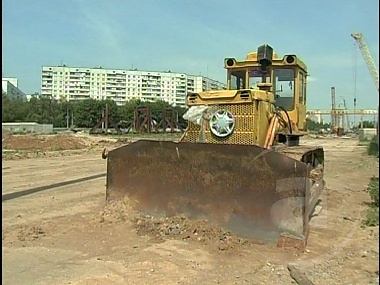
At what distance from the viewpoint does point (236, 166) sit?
4.64 metres

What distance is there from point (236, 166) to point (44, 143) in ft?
69.9

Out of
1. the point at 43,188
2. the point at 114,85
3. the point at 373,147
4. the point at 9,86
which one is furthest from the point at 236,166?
the point at 114,85

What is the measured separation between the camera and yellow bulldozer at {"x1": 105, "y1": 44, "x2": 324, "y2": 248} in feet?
14.4

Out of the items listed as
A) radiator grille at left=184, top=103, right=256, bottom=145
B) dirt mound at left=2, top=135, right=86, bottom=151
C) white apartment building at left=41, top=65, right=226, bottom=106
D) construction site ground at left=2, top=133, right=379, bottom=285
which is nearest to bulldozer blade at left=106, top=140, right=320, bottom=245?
construction site ground at left=2, top=133, right=379, bottom=285

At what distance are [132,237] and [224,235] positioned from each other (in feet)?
3.02

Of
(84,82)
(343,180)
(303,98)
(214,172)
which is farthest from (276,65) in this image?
(84,82)

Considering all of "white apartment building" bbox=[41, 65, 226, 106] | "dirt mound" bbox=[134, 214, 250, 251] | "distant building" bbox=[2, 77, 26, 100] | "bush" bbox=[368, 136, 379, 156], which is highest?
"white apartment building" bbox=[41, 65, 226, 106]

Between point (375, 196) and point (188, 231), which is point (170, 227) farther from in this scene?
point (375, 196)

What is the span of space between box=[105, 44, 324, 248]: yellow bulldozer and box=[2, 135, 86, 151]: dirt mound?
18.3 metres

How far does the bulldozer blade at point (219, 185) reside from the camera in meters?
4.36

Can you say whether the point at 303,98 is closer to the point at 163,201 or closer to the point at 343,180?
the point at 163,201

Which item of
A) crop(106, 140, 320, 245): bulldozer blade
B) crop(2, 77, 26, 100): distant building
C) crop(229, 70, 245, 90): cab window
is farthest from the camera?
crop(229, 70, 245, 90): cab window

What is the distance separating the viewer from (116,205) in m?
5.37

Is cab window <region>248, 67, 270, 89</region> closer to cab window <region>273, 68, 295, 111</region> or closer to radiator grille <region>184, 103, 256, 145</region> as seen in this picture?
cab window <region>273, 68, 295, 111</region>
